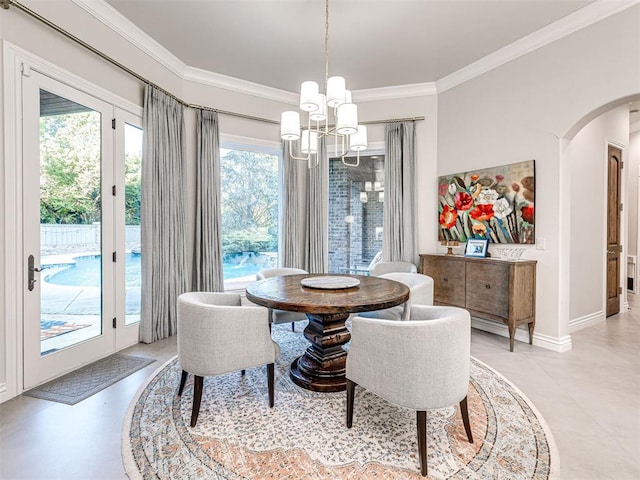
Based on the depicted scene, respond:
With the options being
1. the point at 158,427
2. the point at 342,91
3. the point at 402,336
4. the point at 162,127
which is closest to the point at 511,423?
the point at 402,336

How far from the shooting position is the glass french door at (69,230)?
2.41m

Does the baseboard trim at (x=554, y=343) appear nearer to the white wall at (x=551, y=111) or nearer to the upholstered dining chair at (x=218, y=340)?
the white wall at (x=551, y=111)

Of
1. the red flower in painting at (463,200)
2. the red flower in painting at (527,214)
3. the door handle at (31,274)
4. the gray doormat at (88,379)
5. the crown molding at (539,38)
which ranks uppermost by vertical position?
the crown molding at (539,38)

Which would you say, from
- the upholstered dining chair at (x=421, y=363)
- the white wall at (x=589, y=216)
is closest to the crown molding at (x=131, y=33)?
the upholstered dining chair at (x=421, y=363)

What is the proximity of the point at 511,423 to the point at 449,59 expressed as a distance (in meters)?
3.66

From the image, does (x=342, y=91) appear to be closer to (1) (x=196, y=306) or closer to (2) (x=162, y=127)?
(1) (x=196, y=306)

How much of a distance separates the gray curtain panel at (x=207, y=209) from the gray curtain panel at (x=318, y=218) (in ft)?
4.32

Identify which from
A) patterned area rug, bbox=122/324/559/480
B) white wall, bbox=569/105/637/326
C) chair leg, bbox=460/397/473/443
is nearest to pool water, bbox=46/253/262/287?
patterned area rug, bbox=122/324/559/480

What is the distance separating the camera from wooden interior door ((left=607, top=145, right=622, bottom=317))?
445cm

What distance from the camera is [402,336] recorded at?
1642 mm

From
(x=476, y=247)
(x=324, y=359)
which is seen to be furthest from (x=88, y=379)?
(x=476, y=247)

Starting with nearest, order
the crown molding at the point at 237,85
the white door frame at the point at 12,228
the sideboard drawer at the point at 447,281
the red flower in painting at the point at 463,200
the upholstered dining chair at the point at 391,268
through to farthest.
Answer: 1. the white door frame at the point at 12,228
2. the sideboard drawer at the point at 447,281
3. the upholstered dining chair at the point at 391,268
4. the red flower in painting at the point at 463,200
5. the crown molding at the point at 237,85

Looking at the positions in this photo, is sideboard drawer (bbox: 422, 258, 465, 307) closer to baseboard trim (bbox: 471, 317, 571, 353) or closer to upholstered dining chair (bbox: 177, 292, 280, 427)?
baseboard trim (bbox: 471, 317, 571, 353)

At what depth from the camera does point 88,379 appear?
259 centimetres
